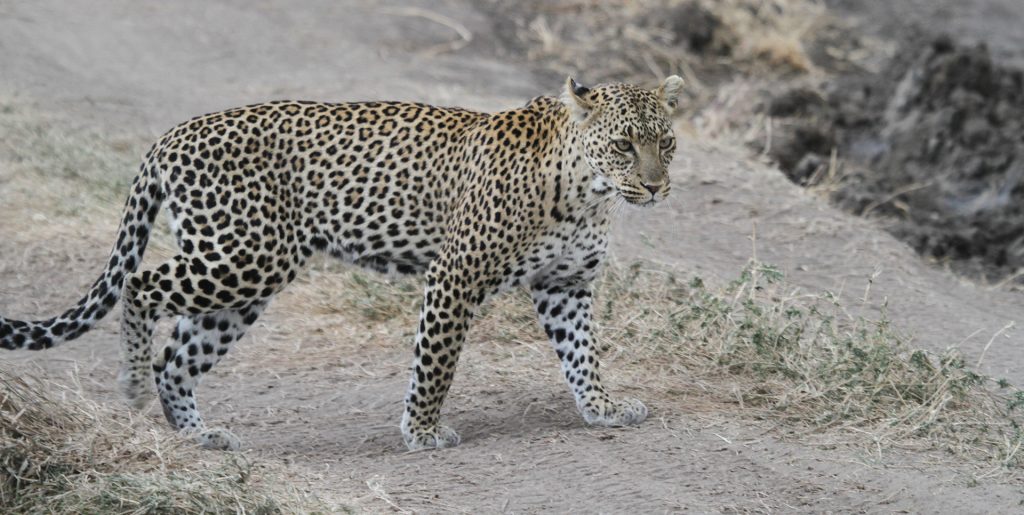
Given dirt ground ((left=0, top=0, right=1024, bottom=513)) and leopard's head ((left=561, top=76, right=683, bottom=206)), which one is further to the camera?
leopard's head ((left=561, top=76, right=683, bottom=206))

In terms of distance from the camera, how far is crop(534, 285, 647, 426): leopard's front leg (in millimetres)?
7414

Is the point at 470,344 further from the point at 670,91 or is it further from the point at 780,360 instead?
the point at 670,91

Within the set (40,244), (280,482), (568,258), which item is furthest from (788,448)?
(40,244)

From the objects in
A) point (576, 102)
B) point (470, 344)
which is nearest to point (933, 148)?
point (470, 344)

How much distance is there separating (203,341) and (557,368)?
6.71ft

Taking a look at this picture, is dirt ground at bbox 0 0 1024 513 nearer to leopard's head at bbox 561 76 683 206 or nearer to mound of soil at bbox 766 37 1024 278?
mound of soil at bbox 766 37 1024 278

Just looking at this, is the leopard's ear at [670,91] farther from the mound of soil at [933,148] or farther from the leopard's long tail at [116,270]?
the mound of soil at [933,148]

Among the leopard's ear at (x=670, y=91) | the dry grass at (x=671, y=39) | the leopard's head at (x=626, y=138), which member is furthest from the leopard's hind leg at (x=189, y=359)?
the dry grass at (x=671, y=39)

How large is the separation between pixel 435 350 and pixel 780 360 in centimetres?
205

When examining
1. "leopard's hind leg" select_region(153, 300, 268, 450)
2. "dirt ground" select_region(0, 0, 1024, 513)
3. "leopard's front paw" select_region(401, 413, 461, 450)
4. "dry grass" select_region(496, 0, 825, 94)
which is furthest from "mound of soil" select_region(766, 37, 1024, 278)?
"leopard's hind leg" select_region(153, 300, 268, 450)

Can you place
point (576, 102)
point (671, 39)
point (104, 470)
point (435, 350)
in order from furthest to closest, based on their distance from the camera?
point (671, 39) < point (435, 350) < point (576, 102) < point (104, 470)

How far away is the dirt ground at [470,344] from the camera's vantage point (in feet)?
21.7

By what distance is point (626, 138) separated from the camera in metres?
6.83

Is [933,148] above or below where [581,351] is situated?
above
